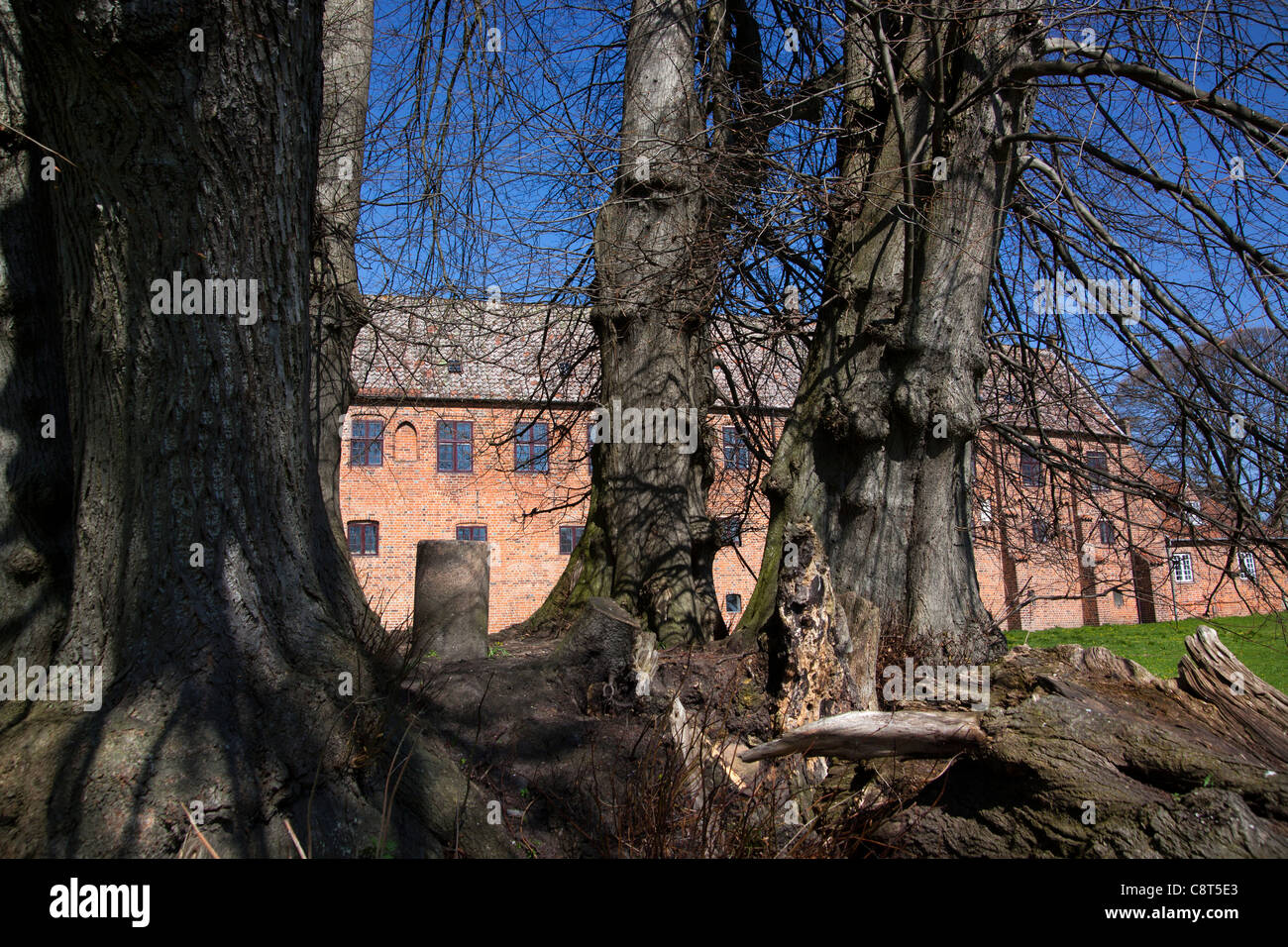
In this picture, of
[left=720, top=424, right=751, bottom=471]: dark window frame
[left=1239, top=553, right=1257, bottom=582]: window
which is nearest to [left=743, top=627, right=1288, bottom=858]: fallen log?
[left=1239, top=553, right=1257, bottom=582]: window

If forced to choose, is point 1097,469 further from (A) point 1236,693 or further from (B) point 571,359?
(B) point 571,359

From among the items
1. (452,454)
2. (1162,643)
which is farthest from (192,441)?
(452,454)

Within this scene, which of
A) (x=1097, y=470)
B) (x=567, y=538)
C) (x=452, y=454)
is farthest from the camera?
(x=567, y=538)

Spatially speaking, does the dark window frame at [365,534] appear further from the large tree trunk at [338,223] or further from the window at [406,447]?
the large tree trunk at [338,223]

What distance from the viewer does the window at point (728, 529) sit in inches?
294

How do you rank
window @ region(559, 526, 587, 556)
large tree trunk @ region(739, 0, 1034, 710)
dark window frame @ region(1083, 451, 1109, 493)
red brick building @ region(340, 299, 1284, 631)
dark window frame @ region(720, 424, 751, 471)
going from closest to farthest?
large tree trunk @ region(739, 0, 1034, 710)
dark window frame @ region(1083, 451, 1109, 493)
red brick building @ region(340, 299, 1284, 631)
dark window frame @ region(720, 424, 751, 471)
window @ region(559, 526, 587, 556)

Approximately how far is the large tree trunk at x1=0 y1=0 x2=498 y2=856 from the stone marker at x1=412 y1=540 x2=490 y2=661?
11.3 feet

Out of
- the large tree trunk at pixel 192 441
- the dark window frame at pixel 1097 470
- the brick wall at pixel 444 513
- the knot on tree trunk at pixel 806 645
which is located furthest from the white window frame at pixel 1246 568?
the brick wall at pixel 444 513

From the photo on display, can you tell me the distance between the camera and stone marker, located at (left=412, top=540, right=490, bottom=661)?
6863 mm

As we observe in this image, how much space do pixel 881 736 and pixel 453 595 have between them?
161 inches

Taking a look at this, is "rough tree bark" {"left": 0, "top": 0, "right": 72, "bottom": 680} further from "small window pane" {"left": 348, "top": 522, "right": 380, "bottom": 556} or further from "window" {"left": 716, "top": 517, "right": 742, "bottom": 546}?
"small window pane" {"left": 348, "top": 522, "right": 380, "bottom": 556}

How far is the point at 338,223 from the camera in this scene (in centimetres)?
819
